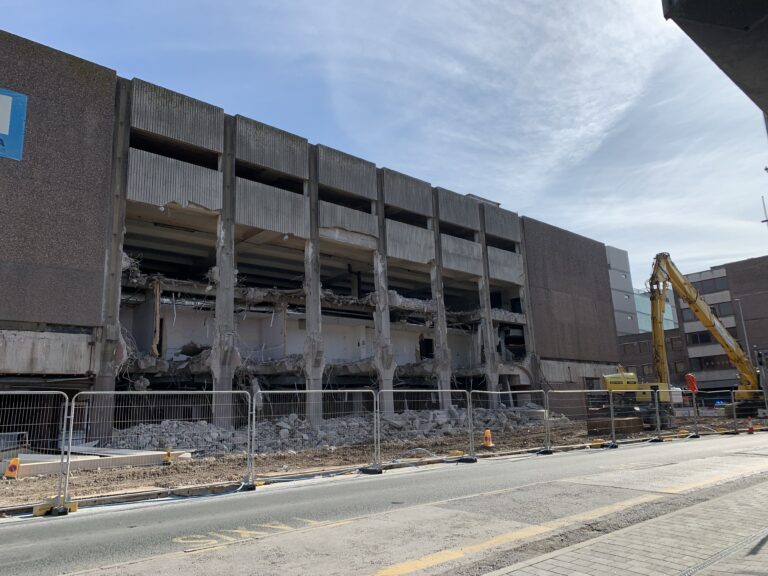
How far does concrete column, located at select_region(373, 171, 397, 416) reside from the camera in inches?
1309

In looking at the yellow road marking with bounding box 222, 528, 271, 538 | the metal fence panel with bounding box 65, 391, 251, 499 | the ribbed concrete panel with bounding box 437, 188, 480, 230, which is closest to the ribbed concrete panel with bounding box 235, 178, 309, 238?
the ribbed concrete panel with bounding box 437, 188, 480, 230

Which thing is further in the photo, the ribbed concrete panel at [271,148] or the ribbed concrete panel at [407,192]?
the ribbed concrete panel at [407,192]

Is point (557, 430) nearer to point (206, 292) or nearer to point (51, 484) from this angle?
point (206, 292)

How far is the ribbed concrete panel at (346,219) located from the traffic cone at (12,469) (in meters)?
20.5

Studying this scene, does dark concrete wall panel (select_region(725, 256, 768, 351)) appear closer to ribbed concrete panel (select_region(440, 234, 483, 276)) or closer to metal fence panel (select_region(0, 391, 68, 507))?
ribbed concrete panel (select_region(440, 234, 483, 276))

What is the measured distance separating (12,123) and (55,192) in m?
3.00

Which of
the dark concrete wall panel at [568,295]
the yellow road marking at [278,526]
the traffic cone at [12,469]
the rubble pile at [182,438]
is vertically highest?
the dark concrete wall panel at [568,295]

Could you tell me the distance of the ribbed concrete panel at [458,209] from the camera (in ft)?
129

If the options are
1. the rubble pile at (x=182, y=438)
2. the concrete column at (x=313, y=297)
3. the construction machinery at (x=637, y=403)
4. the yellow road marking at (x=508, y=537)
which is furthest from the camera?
the concrete column at (x=313, y=297)

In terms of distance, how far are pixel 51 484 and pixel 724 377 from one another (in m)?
72.7

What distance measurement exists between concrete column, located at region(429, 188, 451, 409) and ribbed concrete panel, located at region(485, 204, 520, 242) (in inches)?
217

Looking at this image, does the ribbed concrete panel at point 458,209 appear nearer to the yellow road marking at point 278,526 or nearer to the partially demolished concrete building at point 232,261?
the partially demolished concrete building at point 232,261

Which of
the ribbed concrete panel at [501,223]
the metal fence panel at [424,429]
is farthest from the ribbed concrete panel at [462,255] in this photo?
the metal fence panel at [424,429]

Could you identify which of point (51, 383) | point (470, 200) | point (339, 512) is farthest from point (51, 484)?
point (470, 200)
